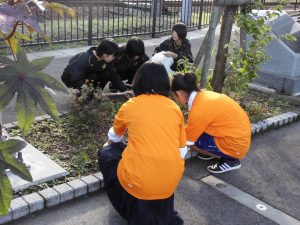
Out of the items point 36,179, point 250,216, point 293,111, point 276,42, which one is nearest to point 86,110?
point 36,179

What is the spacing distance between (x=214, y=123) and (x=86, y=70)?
6.44 ft

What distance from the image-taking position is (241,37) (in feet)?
18.3

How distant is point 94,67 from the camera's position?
5.11 metres

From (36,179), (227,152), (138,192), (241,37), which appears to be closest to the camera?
(138,192)

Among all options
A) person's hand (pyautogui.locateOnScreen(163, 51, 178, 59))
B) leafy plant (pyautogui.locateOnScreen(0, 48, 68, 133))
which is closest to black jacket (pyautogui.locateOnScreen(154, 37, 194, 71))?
person's hand (pyautogui.locateOnScreen(163, 51, 178, 59))

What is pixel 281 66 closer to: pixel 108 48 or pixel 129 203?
pixel 108 48

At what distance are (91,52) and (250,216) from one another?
9.11ft

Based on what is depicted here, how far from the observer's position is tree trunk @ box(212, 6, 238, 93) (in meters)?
5.23

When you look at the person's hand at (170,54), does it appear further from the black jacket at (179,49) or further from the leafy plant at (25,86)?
the leafy plant at (25,86)

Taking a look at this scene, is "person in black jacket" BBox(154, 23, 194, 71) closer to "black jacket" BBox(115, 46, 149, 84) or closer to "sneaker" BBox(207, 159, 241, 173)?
"black jacket" BBox(115, 46, 149, 84)

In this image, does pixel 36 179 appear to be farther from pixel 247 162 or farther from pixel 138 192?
pixel 247 162

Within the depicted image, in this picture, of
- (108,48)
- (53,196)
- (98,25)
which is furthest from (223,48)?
(98,25)

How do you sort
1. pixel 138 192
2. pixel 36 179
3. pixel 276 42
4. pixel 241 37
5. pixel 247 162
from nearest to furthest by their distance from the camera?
pixel 138 192
pixel 36 179
pixel 247 162
pixel 241 37
pixel 276 42

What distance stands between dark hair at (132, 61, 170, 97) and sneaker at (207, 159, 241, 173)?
56.2 inches
